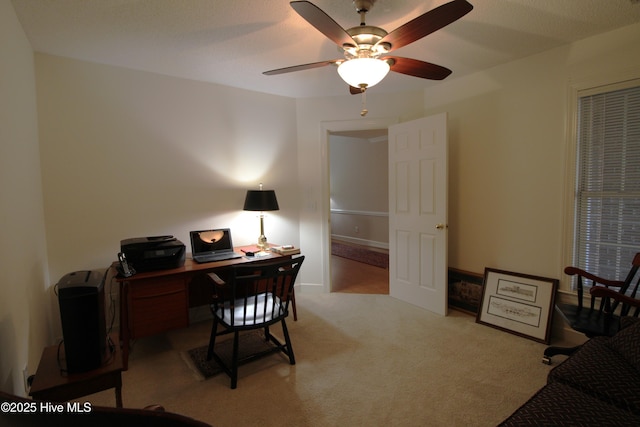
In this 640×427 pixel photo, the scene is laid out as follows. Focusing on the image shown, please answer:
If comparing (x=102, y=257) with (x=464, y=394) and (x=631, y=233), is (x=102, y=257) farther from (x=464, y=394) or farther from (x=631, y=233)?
(x=631, y=233)

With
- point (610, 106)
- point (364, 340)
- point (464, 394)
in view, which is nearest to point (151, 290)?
point (364, 340)

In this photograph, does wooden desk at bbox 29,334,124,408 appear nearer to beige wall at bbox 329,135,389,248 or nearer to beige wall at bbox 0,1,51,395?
beige wall at bbox 0,1,51,395

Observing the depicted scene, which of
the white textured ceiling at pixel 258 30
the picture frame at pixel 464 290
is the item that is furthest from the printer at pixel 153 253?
the picture frame at pixel 464 290

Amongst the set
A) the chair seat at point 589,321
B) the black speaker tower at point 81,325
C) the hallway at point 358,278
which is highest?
the black speaker tower at point 81,325

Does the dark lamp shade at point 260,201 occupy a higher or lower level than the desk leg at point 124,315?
higher

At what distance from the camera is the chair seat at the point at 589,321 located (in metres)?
1.98

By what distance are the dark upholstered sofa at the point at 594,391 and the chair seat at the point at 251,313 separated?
1.47 metres

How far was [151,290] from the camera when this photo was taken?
7.76ft

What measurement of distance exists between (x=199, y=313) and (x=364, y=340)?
1.69m

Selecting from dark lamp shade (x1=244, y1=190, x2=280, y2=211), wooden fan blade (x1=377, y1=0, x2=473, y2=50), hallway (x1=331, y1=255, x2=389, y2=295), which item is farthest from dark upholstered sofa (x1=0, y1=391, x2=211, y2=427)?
hallway (x1=331, y1=255, x2=389, y2=295)

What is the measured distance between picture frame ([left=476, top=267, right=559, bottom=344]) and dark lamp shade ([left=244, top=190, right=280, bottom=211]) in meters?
2.24

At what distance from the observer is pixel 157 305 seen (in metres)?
2.39

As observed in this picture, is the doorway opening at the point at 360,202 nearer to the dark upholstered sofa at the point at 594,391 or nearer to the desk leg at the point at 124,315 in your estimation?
the desk leg at the point at 124,315

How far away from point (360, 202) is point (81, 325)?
19.4ft
